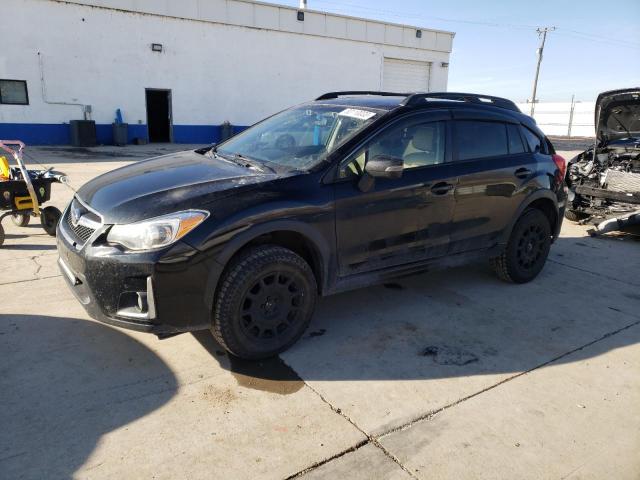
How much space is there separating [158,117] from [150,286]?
19988mm

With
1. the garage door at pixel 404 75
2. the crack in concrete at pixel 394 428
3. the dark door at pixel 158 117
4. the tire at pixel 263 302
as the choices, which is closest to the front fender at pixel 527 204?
the crack in concrete at pixel 394 428

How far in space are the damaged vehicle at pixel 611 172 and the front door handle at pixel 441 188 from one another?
406 centimetres

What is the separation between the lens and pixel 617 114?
7.38 metres

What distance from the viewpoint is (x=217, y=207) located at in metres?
2.87

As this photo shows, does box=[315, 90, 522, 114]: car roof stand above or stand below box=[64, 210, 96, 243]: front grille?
above

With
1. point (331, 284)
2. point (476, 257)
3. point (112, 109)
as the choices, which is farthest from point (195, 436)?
point (112, 109)

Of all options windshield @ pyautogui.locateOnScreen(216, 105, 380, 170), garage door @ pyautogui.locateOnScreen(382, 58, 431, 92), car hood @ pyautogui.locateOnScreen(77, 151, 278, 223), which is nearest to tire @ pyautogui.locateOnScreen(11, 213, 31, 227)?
car hood @ pyautogui.locateOnScreen(77, 151, 278, 223)

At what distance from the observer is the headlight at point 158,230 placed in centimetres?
274

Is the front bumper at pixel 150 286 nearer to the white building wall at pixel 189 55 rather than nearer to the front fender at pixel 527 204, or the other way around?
the front fender at pixel 527 204

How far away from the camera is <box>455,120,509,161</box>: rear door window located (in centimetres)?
412

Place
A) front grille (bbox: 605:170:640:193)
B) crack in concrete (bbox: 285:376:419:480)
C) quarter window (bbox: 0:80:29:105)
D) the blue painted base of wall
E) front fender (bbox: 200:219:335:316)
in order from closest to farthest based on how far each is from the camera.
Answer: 1. crack in concrete (bbox: 285:376:419:480)
2. front fender (bbox: 200:219:335:316)
3. front grille (bbox: 605:170:640:193)
4. quarter window (bbox: 0:80:29:105)
5. the blue painted base of wall

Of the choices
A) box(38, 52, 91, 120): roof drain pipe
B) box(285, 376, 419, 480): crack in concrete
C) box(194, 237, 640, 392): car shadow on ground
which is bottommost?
box(285, 376, 419, 480): crack in concrete

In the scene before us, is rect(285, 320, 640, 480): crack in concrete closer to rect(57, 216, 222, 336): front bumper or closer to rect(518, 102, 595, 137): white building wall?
rect(57, 216, 222, 336): front bumper

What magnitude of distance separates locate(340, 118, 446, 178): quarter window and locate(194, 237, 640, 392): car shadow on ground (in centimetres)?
123
